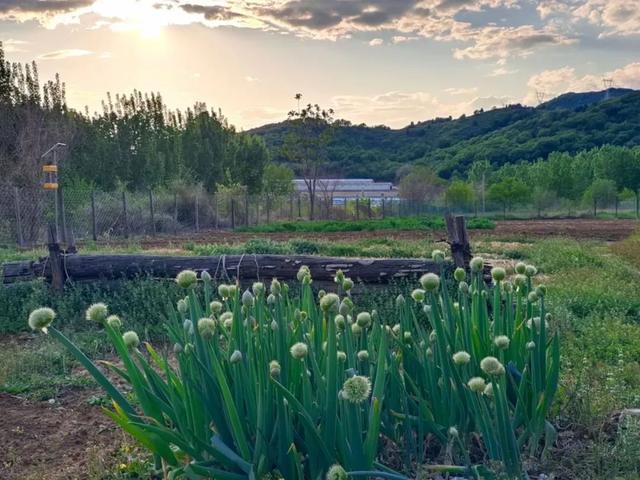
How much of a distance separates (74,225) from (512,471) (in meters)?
19.1

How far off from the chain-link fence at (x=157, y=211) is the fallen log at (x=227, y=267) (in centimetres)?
340

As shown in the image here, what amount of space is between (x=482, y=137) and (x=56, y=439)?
2575 inches

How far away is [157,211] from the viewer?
23781 millimetres

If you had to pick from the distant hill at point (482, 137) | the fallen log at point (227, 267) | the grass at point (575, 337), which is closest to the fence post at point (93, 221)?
the grass at point (575, 337)

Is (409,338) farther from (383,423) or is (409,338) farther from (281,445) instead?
(281,445)

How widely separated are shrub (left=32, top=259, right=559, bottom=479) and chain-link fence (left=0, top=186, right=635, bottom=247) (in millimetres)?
9125

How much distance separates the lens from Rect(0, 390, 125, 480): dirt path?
3.15 meters

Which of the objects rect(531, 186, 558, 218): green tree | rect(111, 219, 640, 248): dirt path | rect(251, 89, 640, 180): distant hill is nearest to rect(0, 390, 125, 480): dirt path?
rect(111, 219, 640, 248): dirt path

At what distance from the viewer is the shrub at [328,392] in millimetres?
2053

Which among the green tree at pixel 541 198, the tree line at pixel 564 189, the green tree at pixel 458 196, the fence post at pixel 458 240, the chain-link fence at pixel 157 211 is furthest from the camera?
the green tree at pixel 458 196

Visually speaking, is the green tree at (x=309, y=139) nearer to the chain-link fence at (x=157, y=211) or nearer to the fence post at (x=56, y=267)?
the chain-link fence at (x=157, y=211)

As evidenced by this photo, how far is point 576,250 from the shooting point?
12.4 metres

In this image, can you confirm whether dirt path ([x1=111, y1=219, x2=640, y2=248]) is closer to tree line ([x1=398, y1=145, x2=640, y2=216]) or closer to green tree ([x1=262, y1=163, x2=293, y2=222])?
green tree ([x1=262, y1=163, x2=293, y2=222])

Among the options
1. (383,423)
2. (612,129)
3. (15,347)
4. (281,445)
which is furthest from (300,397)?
(612,129)
